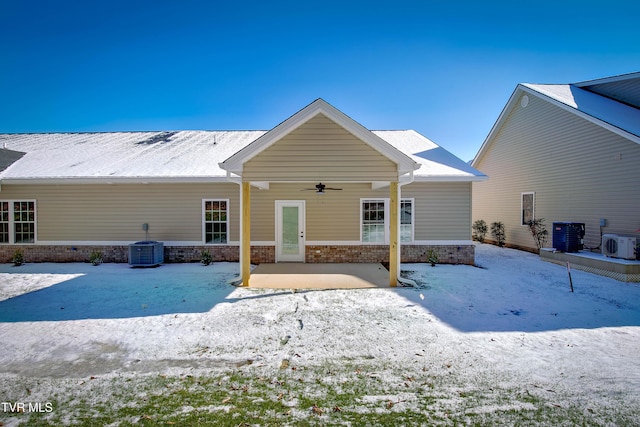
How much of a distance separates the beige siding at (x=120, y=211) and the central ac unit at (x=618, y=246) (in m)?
12.0

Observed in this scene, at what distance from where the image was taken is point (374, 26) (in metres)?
10.4

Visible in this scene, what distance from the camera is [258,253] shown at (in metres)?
10.4

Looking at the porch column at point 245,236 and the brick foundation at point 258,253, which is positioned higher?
the porch column at point 245,236

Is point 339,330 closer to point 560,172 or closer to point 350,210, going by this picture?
point 350,210

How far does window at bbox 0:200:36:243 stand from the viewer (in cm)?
1054

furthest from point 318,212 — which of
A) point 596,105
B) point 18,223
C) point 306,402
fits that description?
point 596,105

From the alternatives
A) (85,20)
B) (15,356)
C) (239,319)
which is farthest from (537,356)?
(85,20)

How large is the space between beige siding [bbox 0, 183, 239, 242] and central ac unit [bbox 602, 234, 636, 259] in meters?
12.0

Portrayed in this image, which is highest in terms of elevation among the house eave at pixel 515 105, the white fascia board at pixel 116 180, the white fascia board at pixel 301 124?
the house eave at pixel 515 105

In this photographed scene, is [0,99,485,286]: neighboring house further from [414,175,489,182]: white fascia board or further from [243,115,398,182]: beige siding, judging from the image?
[243,115,398,182]: beige siding

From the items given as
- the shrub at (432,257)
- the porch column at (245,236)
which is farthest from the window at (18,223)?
the shrub at (432,257)

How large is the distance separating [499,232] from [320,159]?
1216 cm

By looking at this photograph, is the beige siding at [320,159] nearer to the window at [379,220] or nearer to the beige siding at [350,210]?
→ the beige siding at [350,210]

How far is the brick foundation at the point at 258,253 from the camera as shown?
34.1 ft
